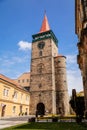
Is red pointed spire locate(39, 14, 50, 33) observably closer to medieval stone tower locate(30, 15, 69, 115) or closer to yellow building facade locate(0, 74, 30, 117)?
medieval stone tower locate(30, 15, 69, 115)

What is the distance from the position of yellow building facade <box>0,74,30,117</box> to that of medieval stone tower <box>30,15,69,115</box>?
9.74 ft

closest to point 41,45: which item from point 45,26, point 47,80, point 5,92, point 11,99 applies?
point 45,26

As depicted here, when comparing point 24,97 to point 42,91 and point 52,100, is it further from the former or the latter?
point 52,100

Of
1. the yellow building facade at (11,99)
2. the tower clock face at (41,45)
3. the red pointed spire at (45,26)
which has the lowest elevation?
the yellow building facade at (11,99)

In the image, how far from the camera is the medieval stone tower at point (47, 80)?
45094 mm

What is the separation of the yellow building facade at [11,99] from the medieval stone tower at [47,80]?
2970mm

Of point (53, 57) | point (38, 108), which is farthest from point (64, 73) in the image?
point (38, 108)

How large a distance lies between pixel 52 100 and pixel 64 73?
29.0ft

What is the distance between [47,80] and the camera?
152ft

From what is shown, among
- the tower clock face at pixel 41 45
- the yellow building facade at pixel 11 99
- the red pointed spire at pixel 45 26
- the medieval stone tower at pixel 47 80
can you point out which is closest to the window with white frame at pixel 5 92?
the yellow building facade at pixel 11 99

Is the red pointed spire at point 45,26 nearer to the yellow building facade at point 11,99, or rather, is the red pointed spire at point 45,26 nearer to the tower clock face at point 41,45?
the tower clock face at point 41,45

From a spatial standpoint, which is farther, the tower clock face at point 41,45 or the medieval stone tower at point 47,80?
the tower clock face at point 41,45

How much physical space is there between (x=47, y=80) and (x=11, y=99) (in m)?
12.4

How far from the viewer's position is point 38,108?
46.4 m
